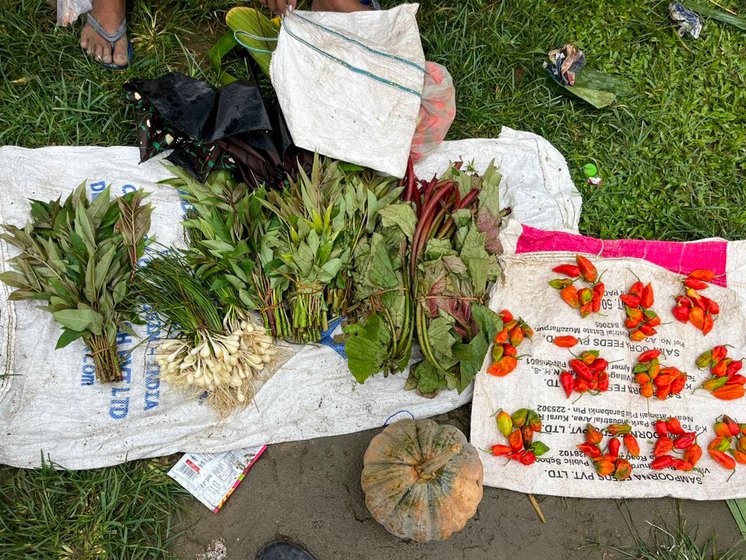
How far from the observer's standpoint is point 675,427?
2.90 meters

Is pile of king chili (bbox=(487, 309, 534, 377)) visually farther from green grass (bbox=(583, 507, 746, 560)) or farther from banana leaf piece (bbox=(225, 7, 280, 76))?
banana leaf piece (bbox=(225, 7, 280, 76))

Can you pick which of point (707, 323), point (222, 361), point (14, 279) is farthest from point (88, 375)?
point (707, 323)

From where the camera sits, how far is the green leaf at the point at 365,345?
264cm

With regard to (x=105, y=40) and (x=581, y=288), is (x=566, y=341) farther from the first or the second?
(x=105, y=40)

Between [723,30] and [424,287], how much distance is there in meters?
2.97

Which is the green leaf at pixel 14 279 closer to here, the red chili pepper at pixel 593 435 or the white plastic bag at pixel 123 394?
the white plastic bag at pixel 123 394

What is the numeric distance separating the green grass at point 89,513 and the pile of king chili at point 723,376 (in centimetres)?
292

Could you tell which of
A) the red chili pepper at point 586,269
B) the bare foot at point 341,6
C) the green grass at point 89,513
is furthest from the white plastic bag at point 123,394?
the bare foot at point 341,6

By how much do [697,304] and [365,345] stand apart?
187cm

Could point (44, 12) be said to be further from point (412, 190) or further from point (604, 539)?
point (604, 539)

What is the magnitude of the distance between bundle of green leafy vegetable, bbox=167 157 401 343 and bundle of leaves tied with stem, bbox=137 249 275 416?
0.30ft

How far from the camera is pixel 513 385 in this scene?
300 centimetres

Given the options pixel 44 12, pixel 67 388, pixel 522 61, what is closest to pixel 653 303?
pixel 522 61

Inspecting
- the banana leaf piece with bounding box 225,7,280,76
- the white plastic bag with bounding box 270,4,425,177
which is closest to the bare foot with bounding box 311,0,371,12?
the white plastic bag with bounding box 270,4,425,177
